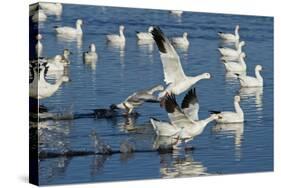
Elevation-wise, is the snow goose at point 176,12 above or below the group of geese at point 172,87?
above

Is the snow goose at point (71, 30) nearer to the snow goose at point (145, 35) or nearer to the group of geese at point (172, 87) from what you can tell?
the group of geese at point (172, 87)

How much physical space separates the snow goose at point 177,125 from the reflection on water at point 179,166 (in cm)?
26

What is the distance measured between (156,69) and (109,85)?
676 mm

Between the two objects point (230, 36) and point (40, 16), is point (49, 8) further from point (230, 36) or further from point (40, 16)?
point (230, 36)

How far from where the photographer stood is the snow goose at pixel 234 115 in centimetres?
1080

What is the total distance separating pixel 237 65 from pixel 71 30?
2.41m

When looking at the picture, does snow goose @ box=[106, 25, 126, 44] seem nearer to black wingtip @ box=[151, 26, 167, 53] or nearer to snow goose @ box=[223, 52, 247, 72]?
black wingtip @ box=[151, 26, 167, 53]

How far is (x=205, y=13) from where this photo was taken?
35.5ft

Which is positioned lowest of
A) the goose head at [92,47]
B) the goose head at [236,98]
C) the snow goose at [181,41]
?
the goose head at [236,98]

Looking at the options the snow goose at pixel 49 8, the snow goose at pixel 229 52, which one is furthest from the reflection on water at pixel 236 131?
the snow goose at pixel 49 8

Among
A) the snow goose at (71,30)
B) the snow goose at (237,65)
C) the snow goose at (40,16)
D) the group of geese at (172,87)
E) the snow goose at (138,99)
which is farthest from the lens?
the snow goose at (237,65)

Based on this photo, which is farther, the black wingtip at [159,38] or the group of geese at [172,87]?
the black wingtip at [159,38]

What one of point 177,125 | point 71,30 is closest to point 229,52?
point 177,125

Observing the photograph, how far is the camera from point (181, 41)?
1055 centimetres
